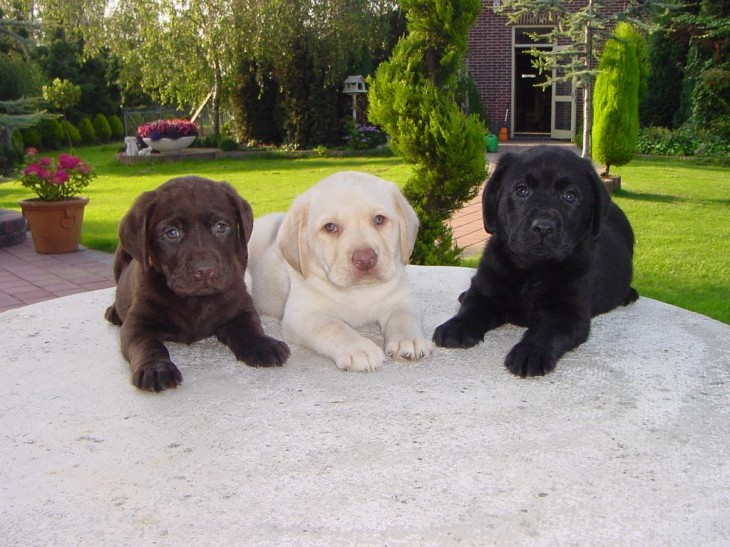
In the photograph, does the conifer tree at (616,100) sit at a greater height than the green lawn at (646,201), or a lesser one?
greater

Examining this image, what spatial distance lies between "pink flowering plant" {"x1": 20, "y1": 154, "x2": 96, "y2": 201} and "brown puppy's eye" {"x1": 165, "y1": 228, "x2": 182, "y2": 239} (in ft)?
25.0

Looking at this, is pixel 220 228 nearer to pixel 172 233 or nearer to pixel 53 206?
pixel 172 233

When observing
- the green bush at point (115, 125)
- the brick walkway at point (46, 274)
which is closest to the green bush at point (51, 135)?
the green bush at point (115, 125)

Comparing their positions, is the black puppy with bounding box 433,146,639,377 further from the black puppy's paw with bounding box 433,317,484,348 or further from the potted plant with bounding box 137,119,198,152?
the potted plant with bounding box 137,119,198,152

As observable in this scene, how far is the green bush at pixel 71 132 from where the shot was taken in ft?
99.7

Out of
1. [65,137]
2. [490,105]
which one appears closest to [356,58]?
[490,105]

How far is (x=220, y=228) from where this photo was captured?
3.19m

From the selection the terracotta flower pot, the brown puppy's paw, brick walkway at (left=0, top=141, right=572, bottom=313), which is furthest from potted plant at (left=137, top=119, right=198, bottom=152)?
the brown puppy's paw

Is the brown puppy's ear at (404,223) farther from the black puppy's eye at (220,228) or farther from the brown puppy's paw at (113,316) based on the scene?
the brown puppy's paw at (113,316)

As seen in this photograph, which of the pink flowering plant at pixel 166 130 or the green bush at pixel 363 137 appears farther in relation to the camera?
the green bush at pixel 363 137

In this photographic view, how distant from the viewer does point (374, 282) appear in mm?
3217

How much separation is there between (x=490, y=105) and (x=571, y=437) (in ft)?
82.6

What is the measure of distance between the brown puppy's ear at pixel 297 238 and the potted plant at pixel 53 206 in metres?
7.33

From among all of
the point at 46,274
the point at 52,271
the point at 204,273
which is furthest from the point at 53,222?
the point at 204,273
